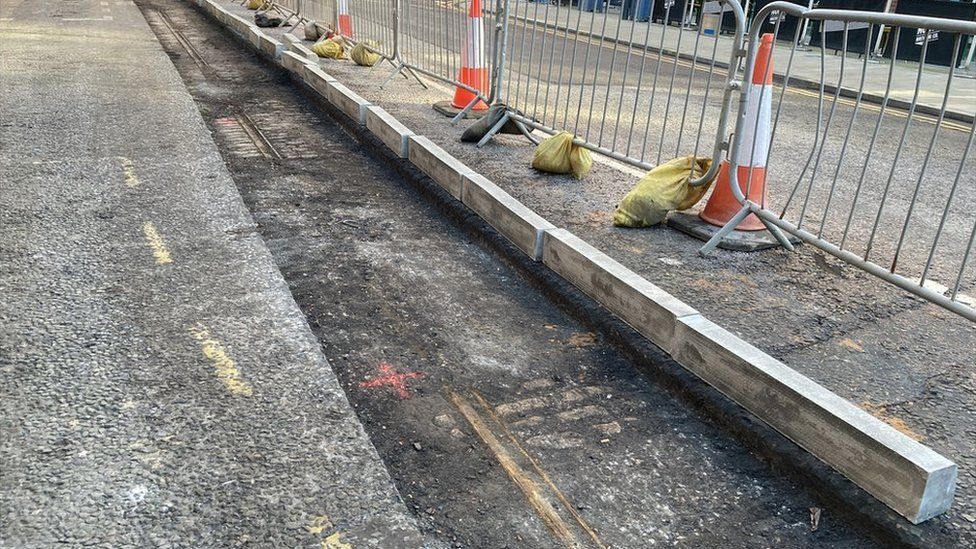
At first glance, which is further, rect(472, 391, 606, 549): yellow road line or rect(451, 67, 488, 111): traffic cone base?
rect(451, 67, 488, 111): traffic cone base

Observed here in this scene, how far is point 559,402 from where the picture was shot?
3197mm

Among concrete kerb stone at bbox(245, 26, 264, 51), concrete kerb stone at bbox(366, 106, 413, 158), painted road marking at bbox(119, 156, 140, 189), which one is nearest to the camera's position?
painted road marking at bbox(119, 156, 140, 189)

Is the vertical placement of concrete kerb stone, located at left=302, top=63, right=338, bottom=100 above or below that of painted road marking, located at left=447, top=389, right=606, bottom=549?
above

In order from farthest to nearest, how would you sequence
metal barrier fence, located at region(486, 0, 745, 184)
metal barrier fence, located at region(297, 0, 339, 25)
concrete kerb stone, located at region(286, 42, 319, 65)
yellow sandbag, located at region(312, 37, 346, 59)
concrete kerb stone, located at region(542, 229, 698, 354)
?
metal barrier fence, located at region(297, 0, 339, 25) → yellow sandbag, located at region(312, 37, 346, 59) → concrete kerb stone, located at region(286, 42, 319, 65) → metal barrier fence, located at region(486, 0, 745, 184) → concrete kerb stone, located at region(542, 229, 698, 354)

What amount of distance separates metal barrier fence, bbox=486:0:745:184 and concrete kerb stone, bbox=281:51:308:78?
2.67 meters

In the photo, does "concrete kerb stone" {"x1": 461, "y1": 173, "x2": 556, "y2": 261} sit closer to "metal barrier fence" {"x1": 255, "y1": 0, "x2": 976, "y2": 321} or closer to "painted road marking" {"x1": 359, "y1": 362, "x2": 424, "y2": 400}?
"metal barrier fence" {"x1": 255, "y1": 0, "x2": 976, "y2": 321}

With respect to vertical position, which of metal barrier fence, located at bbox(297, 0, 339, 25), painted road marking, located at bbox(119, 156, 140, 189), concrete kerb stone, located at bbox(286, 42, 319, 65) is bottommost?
painted road marking, located at bbox(119, 156, 140, 189)

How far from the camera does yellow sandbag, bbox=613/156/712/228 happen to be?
191 inches

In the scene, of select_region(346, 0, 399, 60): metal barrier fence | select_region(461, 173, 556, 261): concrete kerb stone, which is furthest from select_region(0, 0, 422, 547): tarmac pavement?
select_region(346, 0, 399, 60): metal barrier fence

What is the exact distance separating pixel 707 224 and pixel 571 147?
58.4 inches

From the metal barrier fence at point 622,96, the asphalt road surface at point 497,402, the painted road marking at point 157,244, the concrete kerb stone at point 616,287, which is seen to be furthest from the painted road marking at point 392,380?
the metal barrier fence at point 622,96

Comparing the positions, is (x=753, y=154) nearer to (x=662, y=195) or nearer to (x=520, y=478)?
(x=662, y=195)

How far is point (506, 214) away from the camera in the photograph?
15.7 ft

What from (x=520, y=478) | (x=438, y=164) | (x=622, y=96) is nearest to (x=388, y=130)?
(x=438, y=164)
